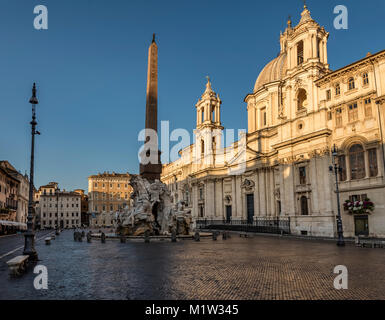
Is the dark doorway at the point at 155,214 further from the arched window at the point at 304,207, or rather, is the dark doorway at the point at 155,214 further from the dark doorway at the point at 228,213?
the dark doorway at the point at 228,213

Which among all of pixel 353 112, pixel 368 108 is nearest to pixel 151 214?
pixel 353 112

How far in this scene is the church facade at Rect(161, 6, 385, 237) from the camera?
27.6 metres

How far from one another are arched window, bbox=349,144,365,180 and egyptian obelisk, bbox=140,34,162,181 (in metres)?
17.0

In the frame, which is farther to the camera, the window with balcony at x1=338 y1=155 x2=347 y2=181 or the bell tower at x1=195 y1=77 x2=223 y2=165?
the bell tower at x1=195 y1=77 x2=223 y2=165

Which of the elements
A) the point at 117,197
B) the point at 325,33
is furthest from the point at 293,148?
the point at 117,197

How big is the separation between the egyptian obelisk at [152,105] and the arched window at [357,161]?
17.0 metres

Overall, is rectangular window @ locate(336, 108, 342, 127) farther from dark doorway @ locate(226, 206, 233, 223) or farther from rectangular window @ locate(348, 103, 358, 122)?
dark doorway @ locate(226, 206, 233, 223)

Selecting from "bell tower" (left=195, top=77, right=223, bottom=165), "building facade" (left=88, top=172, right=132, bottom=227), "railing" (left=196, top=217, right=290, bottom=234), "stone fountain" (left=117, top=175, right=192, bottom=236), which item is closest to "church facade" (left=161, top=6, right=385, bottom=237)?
"railing" (left=196, top=217, right=290, bottom=234)

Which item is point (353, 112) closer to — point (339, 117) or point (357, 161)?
point (339, 117)

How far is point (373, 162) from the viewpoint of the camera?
2738 centimetres

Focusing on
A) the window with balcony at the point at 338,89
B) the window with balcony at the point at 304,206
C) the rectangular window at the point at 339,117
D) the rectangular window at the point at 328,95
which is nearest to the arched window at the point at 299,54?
the rectangular window at the point at 328,95

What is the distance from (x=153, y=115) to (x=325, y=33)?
23.1 m

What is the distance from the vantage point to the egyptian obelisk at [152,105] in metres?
26.9
